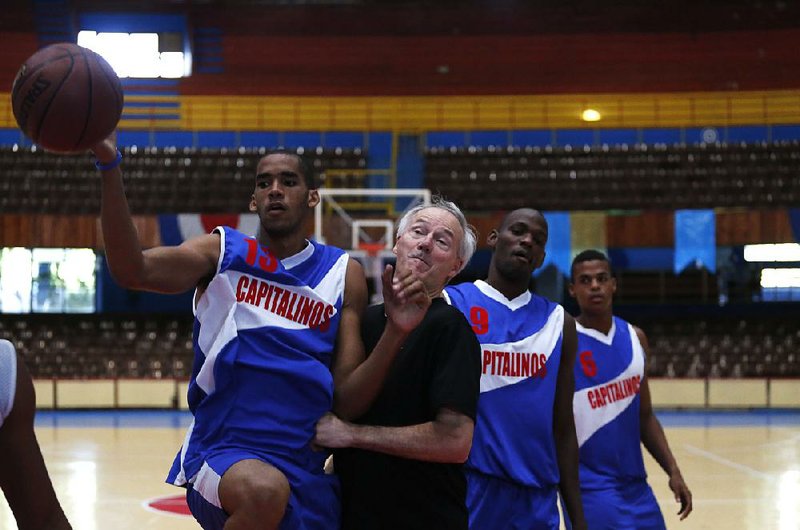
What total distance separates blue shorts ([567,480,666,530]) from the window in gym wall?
17602 mm

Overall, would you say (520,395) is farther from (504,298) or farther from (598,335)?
(598,335)

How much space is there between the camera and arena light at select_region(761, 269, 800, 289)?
20656mm

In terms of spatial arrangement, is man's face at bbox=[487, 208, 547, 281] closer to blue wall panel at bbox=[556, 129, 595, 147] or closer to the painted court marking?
the painted court marking

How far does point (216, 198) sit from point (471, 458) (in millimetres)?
16995

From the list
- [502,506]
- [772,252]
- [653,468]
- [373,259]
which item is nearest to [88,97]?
[502,506]

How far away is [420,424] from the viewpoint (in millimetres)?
2652

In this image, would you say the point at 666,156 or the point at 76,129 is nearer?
the point at 76,129

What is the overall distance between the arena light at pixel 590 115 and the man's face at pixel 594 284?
17.6 m

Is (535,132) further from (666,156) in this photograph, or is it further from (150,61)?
(150,61)

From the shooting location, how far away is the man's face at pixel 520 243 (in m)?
3.87

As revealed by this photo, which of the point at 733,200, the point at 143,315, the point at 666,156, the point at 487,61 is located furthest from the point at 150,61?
the point at 733,200

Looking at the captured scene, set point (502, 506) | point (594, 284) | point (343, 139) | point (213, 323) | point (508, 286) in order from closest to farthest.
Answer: point (213, 323)
point (502, 506)
point (508, 286)
point (594, 284)
point (343, 139)

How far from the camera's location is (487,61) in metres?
22.0

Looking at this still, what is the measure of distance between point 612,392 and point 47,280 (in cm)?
1802
